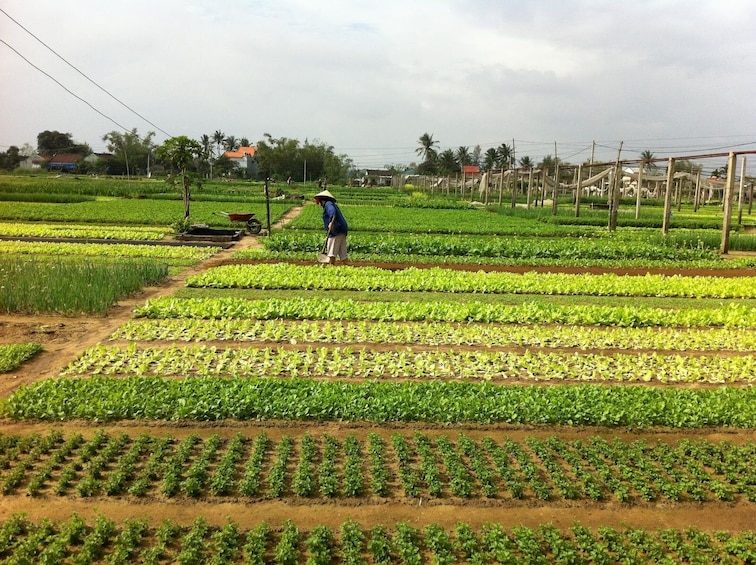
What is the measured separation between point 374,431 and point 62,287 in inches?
318

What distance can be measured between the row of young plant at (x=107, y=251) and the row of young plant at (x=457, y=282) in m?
3.11

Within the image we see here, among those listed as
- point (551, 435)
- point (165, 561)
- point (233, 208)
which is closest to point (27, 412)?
point (165, 561)

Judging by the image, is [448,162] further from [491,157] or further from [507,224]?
[507,224]

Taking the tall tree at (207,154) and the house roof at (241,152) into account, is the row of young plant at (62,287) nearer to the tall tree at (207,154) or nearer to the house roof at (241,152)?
the tall tree at (207,154)

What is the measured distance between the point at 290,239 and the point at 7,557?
1619cm

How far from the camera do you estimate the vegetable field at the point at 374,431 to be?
4.71 metres

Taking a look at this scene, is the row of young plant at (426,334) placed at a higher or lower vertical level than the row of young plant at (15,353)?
higher

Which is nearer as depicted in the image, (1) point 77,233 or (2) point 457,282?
(2) point 457,282

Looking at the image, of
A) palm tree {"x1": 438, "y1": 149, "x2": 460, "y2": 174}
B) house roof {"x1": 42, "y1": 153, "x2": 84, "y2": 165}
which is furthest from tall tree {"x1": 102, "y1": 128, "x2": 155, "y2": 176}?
palm tree {"x1": 438, "y1": 149, "x2": 460, "y2": 174}

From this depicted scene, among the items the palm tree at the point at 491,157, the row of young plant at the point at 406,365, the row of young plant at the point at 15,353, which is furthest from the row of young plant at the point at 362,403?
the palm tree at the point at 491,157

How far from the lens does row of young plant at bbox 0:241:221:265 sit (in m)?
17.7

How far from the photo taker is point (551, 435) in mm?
6652

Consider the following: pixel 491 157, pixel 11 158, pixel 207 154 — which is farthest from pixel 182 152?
pixel 491 157

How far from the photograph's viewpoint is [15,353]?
8703 millimetres
